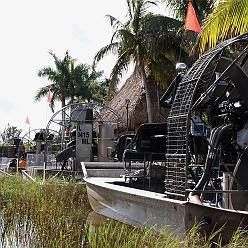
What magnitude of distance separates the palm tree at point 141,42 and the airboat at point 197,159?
38.5 ft

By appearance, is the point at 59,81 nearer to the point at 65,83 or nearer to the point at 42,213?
the point at 65,83

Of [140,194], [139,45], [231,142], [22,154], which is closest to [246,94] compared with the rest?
[231,142]

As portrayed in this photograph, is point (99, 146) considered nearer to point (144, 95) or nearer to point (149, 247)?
point (144, 95)

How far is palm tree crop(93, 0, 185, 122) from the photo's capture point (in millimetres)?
22188

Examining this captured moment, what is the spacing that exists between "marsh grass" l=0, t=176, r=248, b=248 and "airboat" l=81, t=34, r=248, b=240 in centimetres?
28

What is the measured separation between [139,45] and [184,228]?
17.1 meters

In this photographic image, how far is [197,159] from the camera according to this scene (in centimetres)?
959

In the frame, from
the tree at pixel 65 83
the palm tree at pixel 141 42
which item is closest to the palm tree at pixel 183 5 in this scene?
the palm tree at pixel 141 42

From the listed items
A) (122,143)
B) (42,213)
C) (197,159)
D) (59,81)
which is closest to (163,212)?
(42,213)

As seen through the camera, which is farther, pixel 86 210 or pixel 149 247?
pixel 86 210

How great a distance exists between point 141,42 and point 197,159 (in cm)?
1389

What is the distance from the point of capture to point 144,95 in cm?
2550

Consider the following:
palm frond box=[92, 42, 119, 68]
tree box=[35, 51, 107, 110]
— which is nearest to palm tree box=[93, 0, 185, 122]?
palm frond box=[92, 42, 119, 68]

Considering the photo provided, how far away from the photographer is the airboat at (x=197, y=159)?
260 inches
